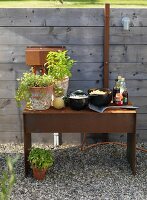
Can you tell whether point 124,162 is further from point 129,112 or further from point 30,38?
point 30,38

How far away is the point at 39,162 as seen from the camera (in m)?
3.80

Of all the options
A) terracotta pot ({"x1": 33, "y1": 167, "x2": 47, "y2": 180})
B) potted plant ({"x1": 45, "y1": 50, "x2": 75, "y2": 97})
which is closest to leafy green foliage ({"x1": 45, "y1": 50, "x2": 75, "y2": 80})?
potted plant ({"x1": 45, "y1": 50, "x2": 75, "y2": 97})

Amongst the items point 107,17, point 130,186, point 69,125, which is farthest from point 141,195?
point 107,17

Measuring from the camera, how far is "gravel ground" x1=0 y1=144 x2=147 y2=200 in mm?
3586

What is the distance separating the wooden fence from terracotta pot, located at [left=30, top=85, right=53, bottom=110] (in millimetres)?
841

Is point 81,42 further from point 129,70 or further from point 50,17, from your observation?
point 129,70

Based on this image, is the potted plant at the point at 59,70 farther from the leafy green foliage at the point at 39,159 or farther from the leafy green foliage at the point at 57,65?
the leafy green foliage at the point at 39,159

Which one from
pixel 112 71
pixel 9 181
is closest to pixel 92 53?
pixel 112 71

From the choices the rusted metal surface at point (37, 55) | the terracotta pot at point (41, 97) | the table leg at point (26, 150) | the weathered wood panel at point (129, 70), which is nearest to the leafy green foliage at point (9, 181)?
the terracotta pot at point (41, 97)

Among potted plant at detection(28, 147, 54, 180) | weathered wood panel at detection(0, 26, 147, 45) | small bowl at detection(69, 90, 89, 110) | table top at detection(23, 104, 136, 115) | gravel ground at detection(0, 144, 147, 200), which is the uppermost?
weathered wood panel at detection(0, 26, 147, 45)

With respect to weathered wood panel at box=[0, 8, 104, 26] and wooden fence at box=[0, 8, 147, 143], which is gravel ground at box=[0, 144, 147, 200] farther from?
weathered wood panel at box=[0, 8, 104, 26]

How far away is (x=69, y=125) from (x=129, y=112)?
25.1 inches

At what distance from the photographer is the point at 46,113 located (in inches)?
150

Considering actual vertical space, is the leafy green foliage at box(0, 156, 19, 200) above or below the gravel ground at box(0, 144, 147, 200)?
above
